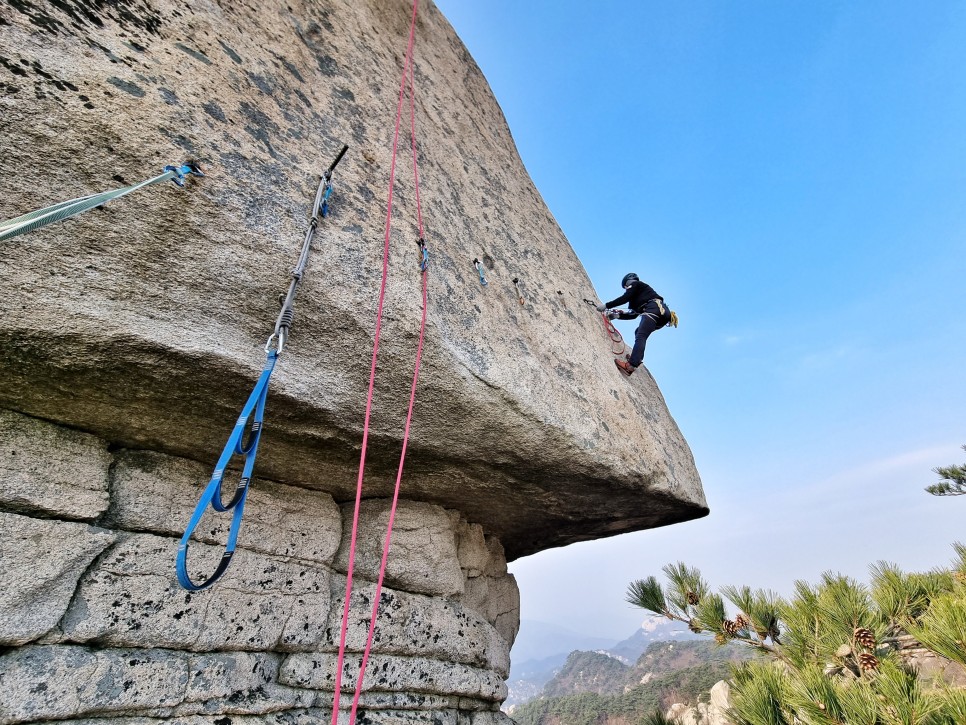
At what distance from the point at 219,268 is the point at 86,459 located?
1.29 meters

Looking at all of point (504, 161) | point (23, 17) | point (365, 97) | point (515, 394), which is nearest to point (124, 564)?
point (515, 394)

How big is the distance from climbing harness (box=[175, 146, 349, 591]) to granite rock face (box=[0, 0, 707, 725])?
8 cm

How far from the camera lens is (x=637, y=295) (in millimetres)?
5910

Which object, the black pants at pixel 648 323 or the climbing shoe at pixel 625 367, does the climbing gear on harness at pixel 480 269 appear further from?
the black pants at pixel 648 323

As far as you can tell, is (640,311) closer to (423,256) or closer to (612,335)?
(612,335)

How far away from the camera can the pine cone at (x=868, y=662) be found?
4684 millimetres

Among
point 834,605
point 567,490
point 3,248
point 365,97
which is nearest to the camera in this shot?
point 3,248

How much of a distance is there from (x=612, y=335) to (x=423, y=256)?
293cm

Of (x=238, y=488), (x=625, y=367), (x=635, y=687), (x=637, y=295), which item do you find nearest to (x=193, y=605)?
(x=238, y=488)

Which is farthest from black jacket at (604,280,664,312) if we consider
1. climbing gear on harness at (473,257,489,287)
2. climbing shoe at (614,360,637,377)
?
climbing gear on harness at (473,257,489,287)

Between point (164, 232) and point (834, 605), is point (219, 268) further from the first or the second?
point (834, 605)

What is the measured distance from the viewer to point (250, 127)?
2.56 meters

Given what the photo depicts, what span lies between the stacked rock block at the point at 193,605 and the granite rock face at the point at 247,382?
1cm

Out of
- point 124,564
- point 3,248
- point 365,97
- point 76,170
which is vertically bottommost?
point 124,564
